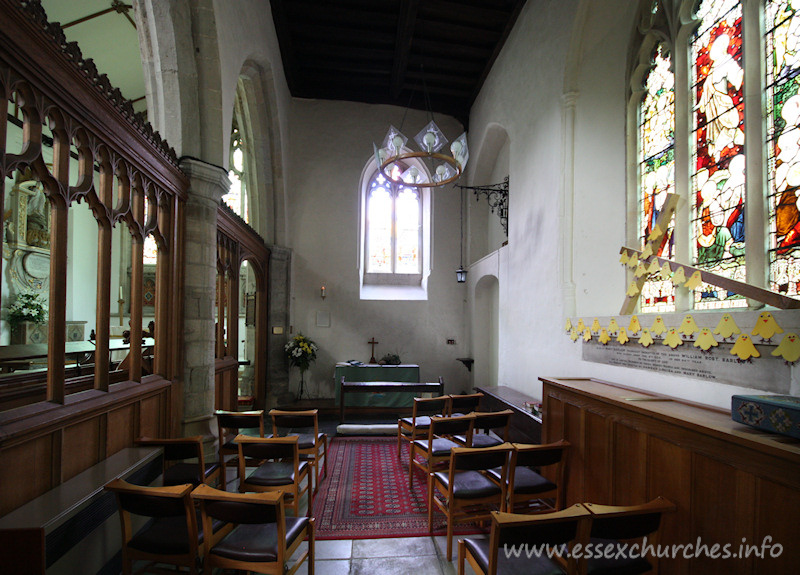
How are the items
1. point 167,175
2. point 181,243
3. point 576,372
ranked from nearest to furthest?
point 167,175 → point 181,243 → point 576,372

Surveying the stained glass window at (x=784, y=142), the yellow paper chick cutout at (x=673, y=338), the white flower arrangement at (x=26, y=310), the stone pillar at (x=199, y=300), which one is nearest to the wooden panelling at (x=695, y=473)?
the yellow paper chick cutout at (x=673, y=338)

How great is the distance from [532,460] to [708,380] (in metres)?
1.21

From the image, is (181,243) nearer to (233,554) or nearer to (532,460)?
(233,554)

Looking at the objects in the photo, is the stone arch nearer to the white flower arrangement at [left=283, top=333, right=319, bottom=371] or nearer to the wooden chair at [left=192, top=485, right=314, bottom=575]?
the white flower arrangement at [left=283, top=333, right=319, bottom=371]

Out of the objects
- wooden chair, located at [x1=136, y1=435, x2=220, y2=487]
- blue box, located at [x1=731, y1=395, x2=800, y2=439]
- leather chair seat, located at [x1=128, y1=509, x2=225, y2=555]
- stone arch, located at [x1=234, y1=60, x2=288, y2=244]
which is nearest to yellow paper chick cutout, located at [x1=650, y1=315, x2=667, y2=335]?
blue box, located at [x1=731, y1=395, x2=800, y2=439]

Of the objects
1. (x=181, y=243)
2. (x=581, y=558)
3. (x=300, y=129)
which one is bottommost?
(x=581, y=558)

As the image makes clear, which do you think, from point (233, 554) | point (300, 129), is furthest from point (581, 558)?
point (300, 129)

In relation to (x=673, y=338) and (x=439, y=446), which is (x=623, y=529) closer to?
(x=673, y=338)

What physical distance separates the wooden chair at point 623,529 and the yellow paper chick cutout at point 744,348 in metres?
1.04

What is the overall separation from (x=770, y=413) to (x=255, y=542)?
2278 millimetres

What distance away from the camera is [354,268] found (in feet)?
27.9

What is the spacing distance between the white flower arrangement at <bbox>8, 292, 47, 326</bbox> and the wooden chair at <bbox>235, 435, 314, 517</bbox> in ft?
20.9

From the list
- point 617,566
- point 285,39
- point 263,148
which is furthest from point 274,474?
point 285,39

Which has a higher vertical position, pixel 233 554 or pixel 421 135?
pixel 421 135
